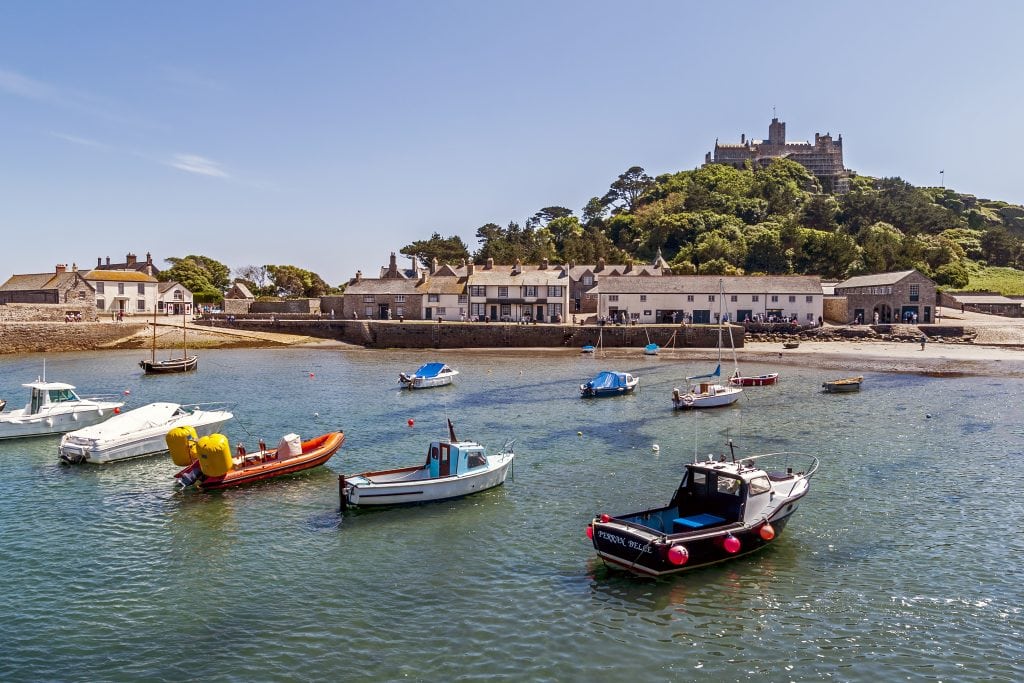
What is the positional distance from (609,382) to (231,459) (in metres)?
27.3

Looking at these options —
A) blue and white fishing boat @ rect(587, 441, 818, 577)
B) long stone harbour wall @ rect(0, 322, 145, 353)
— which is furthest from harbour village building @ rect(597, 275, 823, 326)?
blue and white fishing boat @ rect(587, 441, 818, 577)

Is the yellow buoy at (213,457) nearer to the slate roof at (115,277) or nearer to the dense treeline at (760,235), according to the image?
the slate roof at (115,277)

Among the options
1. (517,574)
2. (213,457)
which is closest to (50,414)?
(213,457)

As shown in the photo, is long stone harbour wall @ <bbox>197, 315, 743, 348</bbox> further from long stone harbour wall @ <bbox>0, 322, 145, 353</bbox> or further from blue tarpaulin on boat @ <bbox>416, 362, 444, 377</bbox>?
blue tarpaulin on boat @ <bbox>416, 362, 444, 377</bbox>

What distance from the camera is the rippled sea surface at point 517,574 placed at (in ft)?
46.8

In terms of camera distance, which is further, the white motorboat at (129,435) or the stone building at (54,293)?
the stone building at (54,293)

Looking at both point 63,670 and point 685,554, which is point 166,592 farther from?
point 685,554

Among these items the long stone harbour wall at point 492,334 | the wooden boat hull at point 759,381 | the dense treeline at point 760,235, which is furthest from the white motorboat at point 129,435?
the dense treeline at point 760,235

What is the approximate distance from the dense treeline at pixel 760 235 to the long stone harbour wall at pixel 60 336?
5910 centimetres

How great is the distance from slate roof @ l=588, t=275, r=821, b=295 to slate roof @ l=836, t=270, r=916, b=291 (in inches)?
300

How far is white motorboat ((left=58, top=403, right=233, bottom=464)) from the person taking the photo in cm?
2920

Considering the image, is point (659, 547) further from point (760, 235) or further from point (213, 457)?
point (760, 235)

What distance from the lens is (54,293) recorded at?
303 feet

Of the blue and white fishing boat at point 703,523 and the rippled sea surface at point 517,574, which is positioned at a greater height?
the blue and white fishing boat at point 703,523
